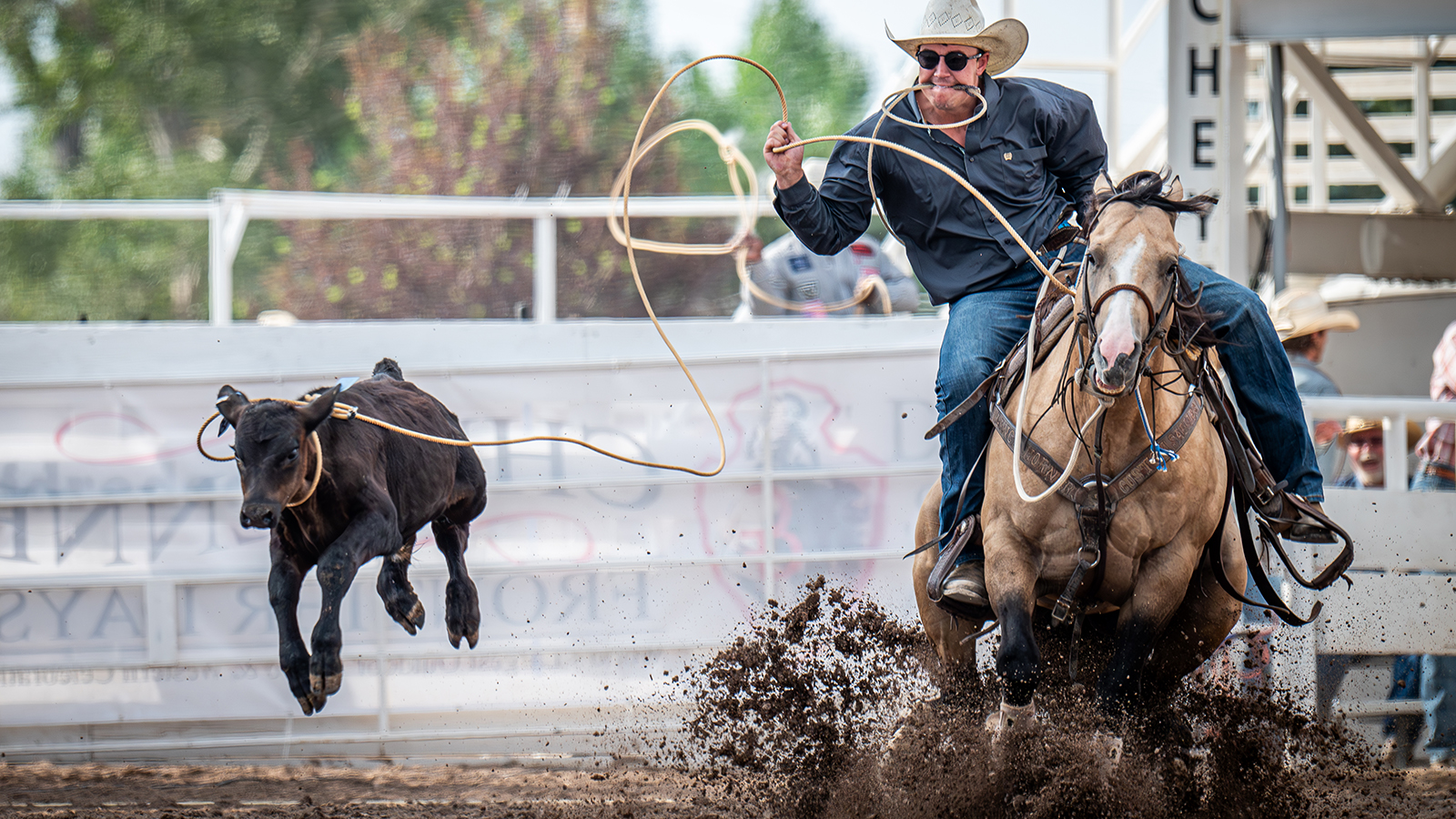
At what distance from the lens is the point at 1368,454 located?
729 cm

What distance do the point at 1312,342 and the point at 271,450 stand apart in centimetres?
543

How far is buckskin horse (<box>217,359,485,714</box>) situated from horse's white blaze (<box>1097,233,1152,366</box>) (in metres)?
2.31

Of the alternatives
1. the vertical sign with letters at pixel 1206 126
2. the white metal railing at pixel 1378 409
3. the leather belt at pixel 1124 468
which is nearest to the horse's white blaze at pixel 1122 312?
the leather belt at pixel 1124 468

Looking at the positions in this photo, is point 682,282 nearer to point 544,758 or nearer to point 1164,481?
point 544,758

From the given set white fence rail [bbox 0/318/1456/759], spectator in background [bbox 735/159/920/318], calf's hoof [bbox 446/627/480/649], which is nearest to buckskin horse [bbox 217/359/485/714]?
calf's hoof [bbox 446/627/480/649]

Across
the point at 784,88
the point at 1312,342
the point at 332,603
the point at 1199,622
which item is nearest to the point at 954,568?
the point at 1199,622

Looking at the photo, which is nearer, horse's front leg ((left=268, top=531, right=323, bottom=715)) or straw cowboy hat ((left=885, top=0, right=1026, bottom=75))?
horse's front leg ((left=268, top=531, right=323, bottom=715))

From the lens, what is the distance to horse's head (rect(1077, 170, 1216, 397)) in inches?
132

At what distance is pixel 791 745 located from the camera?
495 centimetres

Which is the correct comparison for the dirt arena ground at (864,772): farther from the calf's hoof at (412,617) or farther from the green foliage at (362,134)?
the green foliage at (362,134)

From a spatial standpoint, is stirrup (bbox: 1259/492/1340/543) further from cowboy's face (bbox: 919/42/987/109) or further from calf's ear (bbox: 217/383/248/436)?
calf's ear (bbox: 217/383/248/436)

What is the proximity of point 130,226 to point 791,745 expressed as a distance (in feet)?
94.1

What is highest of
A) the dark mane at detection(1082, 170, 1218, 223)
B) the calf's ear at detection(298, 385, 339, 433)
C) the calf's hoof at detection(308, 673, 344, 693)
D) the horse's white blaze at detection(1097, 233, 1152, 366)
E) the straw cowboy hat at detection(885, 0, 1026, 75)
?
the straw cowboy hat at detection(885, 0, 1026, 75)

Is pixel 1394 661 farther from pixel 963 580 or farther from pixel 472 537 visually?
pixel 472 537
